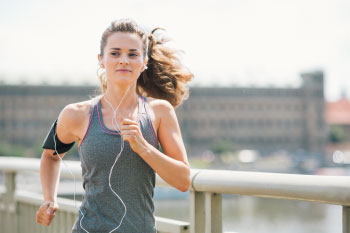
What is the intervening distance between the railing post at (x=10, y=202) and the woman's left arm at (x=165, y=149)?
1310mm

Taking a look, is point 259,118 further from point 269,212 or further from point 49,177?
point 49,177

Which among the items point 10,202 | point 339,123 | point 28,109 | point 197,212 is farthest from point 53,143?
point 339,123

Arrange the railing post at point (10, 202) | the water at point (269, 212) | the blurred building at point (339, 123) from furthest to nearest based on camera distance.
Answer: the blurred building at point (339, 123), the water at point (269, 212), the railing post at point (10, 202)

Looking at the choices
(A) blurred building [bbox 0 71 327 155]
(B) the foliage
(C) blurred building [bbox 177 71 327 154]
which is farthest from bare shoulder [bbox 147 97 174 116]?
(B) the foliage

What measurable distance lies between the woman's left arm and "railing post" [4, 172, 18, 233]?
1310 millimetres

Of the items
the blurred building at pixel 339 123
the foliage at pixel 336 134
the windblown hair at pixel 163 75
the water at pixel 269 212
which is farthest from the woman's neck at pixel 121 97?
the foliage at pixel 336 134

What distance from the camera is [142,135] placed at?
3.58ft

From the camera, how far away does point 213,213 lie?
4.59 ft

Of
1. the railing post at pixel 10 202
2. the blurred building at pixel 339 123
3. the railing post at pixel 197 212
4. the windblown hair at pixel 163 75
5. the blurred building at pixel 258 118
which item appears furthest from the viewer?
A: the blurred building at pixel 339 123

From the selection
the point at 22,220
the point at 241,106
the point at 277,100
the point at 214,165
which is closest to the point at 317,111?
the point at 277,100

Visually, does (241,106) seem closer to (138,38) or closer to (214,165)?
(214,165)

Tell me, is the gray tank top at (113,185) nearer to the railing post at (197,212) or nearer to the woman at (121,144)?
the woman at (121,144)

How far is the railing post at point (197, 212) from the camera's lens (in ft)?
4.70

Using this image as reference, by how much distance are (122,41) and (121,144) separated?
0.71 feet
